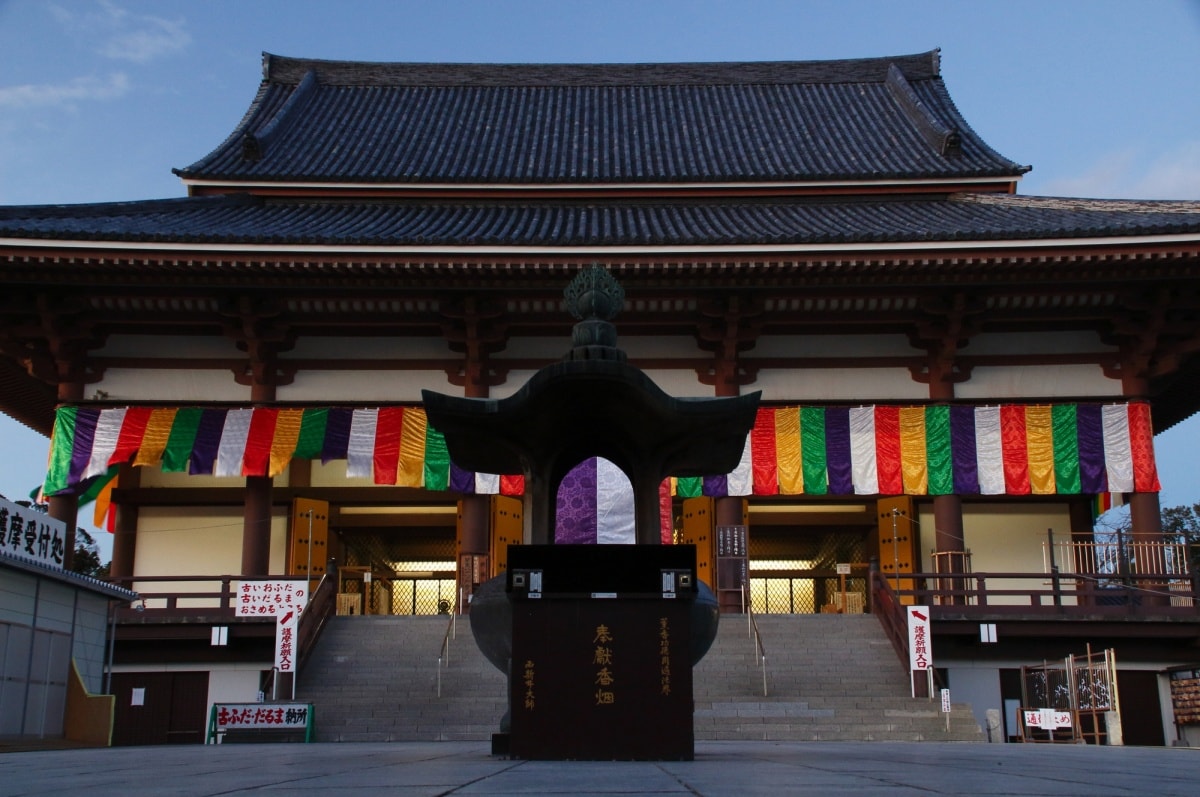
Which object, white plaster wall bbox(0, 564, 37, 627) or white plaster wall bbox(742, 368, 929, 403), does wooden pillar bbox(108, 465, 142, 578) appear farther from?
white plaster wall bbox(742, 368, 929, 403)

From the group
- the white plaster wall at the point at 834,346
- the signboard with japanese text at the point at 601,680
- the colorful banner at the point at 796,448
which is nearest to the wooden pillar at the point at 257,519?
the colorful banner at the point at 796,448

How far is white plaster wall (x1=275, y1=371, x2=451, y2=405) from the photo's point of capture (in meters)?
18.9

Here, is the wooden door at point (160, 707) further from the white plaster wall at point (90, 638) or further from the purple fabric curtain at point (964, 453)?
the purple fabric curtain at point (964, 453)

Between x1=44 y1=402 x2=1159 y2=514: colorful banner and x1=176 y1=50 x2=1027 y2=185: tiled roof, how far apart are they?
6.04 m

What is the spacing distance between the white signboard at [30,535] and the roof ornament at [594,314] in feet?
21.5

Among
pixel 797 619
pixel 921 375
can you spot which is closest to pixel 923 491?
pixel 921 375

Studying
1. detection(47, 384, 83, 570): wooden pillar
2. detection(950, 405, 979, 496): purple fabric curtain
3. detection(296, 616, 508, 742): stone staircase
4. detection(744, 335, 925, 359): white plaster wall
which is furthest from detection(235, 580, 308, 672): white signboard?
detection(950, 405, 979, 496): purple fabric curtain

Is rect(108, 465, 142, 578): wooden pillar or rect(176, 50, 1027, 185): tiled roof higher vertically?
rect(176, 50, 1027, 185): tiled roof

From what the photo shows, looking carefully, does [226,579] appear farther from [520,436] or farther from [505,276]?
[520,436]

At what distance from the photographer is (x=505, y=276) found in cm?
1722

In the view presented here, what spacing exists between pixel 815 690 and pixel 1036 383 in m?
7.68

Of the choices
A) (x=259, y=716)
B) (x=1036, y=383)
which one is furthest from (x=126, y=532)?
(x=1036, y=383)

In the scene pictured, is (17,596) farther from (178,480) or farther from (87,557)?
(87,557)

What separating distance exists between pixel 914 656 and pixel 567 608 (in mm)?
9020
